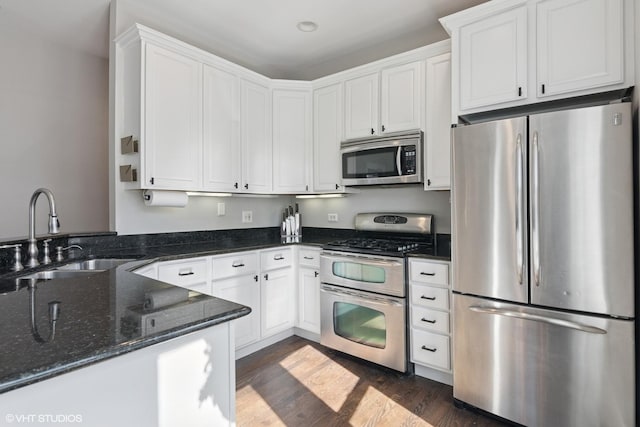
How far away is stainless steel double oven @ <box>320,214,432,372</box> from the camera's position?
2.46 m

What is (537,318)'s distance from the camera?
Answer: 1798 millimetres

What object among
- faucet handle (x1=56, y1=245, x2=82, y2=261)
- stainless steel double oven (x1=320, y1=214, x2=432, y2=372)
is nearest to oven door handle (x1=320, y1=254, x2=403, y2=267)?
stainless steel double oven (x1=320, y1=214, x2=432, y2=372)

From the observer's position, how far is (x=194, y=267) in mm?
2465

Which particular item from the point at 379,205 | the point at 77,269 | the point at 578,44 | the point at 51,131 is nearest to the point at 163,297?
the point at 77,269

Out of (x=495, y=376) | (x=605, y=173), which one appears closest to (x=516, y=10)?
(x=605, y=173)

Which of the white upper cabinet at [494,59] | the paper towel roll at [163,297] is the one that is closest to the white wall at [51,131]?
the paper towel roll at [163,297]

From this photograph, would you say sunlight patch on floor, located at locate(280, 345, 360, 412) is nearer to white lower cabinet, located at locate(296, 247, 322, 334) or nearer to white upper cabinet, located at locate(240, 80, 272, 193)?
white lower cabinet, located at locate(296, 247, 322, 334)

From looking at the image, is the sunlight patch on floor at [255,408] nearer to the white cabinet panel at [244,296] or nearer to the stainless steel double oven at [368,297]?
the white cabinet panel at [244,296]

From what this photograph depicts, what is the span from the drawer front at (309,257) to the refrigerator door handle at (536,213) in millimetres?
1634

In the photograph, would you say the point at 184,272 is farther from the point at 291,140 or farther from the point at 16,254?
the point at 291,140

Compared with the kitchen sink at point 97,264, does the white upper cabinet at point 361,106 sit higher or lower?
higher

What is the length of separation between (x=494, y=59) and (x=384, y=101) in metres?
0.94

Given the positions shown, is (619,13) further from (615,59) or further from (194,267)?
(194,267)

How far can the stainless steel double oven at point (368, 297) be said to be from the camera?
2.46 metres
